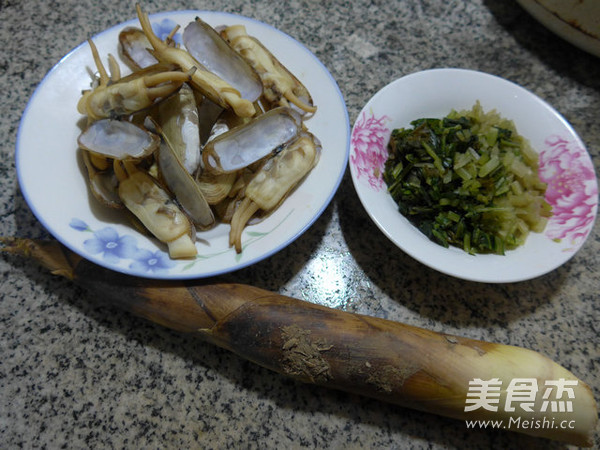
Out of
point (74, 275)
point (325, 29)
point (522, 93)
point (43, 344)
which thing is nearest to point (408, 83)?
point (522, 93)

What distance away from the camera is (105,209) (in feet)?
3.04

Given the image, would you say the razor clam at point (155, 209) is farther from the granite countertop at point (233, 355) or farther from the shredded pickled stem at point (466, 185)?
the shredded pickled stem at point (466, 185)

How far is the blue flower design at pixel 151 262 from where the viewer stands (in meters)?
0.84

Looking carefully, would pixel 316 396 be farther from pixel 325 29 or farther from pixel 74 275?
pixel 325 29

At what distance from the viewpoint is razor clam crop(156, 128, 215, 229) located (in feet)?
2.89

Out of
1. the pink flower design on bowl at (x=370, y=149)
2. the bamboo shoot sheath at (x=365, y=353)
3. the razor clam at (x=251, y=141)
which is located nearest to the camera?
the bamboo shoot sheath at (x=365, y=353)

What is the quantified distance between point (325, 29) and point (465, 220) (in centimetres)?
83

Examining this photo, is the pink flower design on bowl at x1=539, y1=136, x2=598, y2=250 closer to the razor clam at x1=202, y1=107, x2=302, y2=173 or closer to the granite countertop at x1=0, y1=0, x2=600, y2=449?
the granite countertop at x1=0, y1=0, x2=600, y2=449

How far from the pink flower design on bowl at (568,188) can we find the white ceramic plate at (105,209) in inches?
21.2

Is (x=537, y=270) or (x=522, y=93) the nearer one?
(x=537, y=270)

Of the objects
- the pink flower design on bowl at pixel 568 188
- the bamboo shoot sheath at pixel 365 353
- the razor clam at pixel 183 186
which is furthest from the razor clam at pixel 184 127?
the pink flower design on bowl at pixel 568 188

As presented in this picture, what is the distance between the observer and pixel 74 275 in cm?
92

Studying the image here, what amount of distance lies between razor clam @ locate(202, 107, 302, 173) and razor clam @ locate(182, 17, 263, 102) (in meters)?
0.09

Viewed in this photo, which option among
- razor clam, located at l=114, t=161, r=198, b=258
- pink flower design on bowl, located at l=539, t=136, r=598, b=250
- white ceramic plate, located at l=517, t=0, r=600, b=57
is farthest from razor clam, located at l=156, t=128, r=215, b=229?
white ceramic plate, located at l=517, t=0, r=600, b=57
